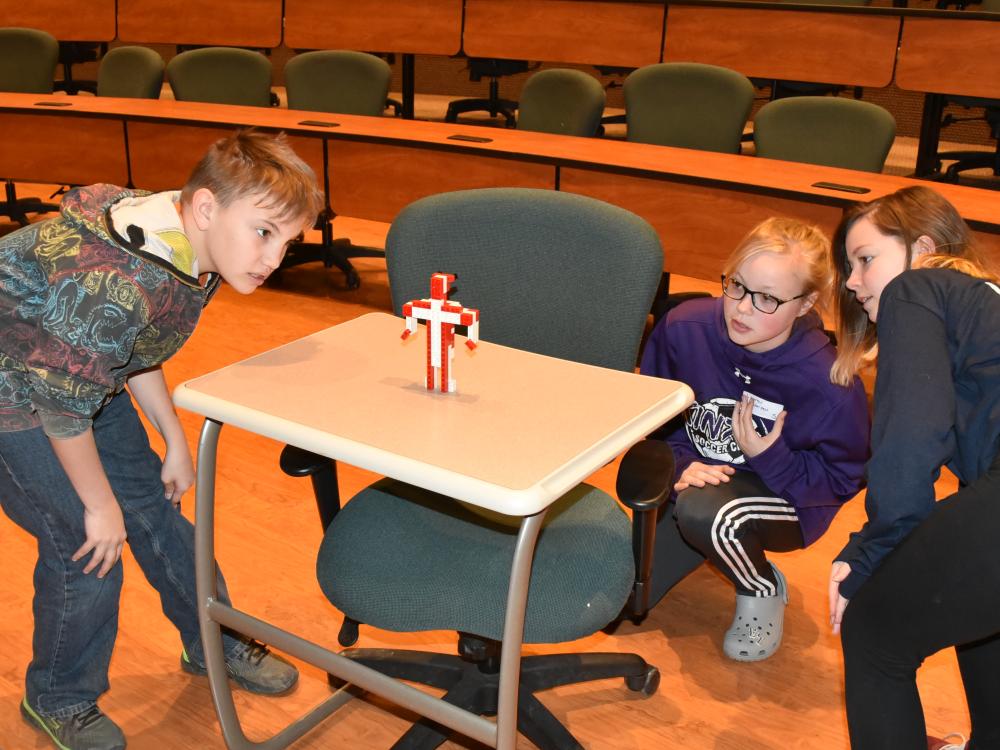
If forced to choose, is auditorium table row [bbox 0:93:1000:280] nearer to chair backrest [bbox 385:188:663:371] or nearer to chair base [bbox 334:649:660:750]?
chair backrest [bbox 385:188:663:371]

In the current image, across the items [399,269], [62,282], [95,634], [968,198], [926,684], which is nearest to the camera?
[62,282]

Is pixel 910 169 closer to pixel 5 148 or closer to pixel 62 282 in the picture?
pixel 5 148

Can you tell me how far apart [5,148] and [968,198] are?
3908mm

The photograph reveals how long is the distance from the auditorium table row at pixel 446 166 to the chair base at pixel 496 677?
166 centimetres

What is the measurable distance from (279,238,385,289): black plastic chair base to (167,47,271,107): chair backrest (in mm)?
882

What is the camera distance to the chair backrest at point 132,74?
486cm

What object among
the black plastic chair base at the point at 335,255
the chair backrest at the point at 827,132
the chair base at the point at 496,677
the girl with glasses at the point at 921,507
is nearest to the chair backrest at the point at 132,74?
the black plastic chair base at the point at 335,255

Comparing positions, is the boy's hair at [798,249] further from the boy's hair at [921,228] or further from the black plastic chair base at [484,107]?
the black plastic chair base at [484,107]

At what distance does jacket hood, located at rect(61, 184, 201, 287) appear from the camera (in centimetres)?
138

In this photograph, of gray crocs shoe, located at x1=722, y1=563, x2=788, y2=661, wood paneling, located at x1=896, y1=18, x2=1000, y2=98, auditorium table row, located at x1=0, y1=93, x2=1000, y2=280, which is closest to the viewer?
gray crocs shoe, located at x1=722, y1=563, x2=788, y2=661

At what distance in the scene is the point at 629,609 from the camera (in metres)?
1.58

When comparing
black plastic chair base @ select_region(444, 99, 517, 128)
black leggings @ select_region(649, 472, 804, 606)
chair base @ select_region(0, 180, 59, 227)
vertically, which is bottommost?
chair base @ select_region(0, 180, 59, 227)

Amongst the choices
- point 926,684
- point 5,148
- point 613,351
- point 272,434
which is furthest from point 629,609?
point 5,148

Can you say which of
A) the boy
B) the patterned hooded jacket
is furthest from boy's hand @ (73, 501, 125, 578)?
the patterned hooded jacket
